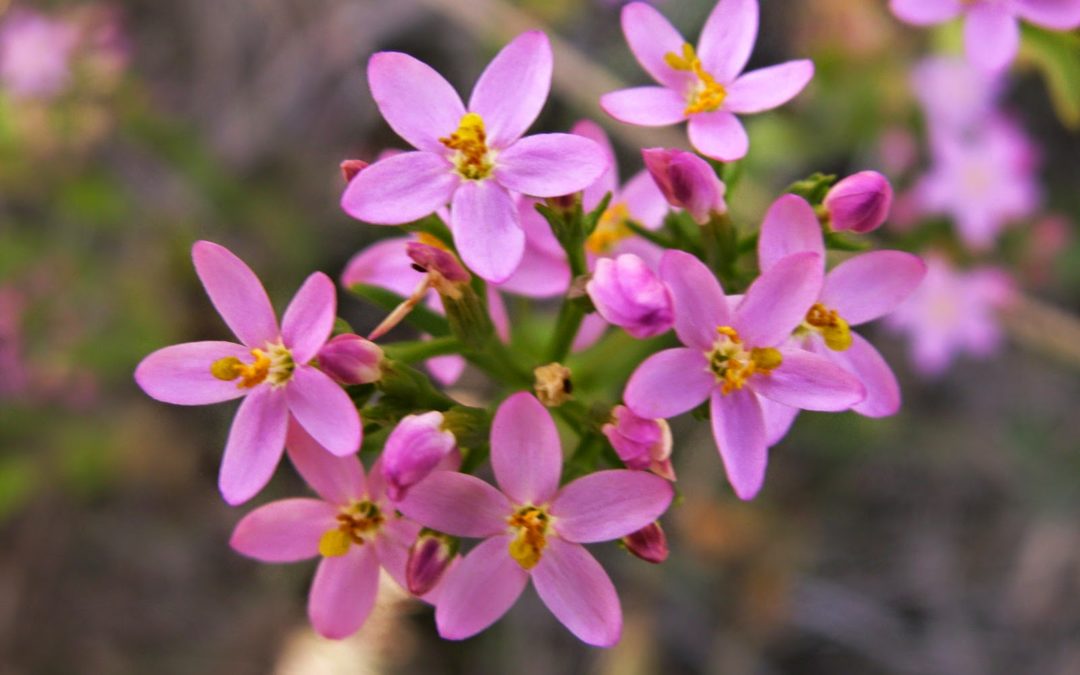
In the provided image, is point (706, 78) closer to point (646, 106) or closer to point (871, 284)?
point (646, 106)

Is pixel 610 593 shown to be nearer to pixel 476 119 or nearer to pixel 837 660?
pixel 476 119

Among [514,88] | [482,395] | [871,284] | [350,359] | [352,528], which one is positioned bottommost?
[482,395]

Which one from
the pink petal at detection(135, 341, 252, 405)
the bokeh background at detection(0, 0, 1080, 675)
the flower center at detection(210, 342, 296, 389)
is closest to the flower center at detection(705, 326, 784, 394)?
the flower center at detection(210, 342, 296, 389)

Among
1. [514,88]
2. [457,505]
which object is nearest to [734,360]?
[457,505]

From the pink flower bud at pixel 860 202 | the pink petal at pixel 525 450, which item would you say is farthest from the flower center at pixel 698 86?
the pink petal at pixel 525 450

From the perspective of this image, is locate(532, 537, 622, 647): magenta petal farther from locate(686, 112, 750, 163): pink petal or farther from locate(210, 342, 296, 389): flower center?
locate(686, 112, 750, 163): pink petal

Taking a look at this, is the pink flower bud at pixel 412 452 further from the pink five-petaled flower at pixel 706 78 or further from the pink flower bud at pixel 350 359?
the pink five-petaled flower at pixel 706 78
